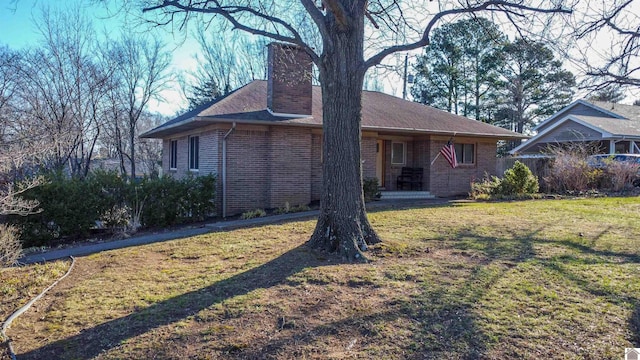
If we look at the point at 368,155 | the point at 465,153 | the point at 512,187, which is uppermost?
the point at 465,153

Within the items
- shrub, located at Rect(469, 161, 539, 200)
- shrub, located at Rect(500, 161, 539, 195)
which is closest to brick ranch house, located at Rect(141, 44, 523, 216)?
shrub, located at Rect(469, 161, 539, 200)

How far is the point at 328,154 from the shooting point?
6.79 metres

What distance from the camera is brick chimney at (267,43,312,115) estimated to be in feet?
43.6

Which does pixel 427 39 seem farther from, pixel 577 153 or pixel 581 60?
pixel 577 153

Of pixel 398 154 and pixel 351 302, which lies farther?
pixel 398 154

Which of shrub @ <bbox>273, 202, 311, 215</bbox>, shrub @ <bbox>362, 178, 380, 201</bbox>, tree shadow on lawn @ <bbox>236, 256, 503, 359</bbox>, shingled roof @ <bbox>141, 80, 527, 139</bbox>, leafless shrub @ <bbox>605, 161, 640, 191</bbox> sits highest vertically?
shingled roof @ <bbox>141, 80, 527, 139</bbox>

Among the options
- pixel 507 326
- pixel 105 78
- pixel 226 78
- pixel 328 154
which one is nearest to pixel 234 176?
pixel 328 154

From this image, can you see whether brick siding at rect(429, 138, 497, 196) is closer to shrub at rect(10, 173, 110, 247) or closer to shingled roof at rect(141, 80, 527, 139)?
shingled roof at rect(141, 80, 527, 139)

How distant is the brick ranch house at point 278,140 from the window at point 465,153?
2.76 ft

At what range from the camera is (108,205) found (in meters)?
10.3

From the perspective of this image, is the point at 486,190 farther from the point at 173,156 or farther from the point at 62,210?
the point at 62,210

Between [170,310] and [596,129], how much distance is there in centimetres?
2566

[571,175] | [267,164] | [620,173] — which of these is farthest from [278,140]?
[620,173]

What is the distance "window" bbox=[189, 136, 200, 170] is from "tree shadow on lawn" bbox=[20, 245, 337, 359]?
363 inches
